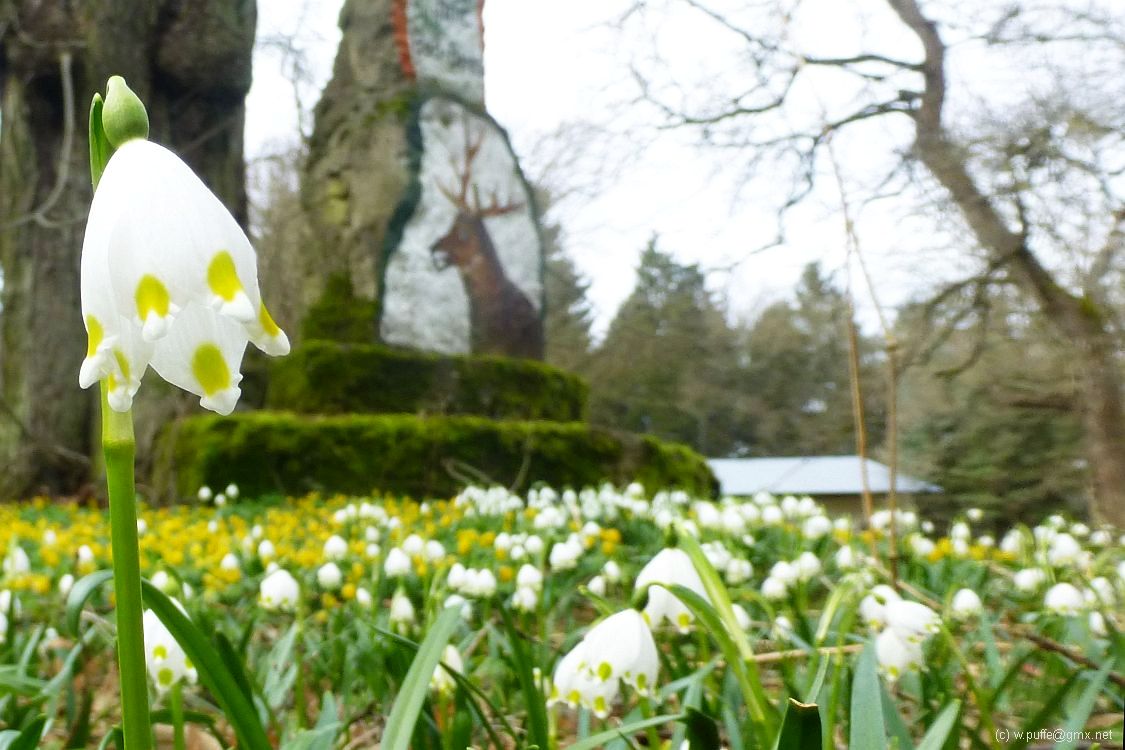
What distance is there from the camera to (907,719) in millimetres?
1655

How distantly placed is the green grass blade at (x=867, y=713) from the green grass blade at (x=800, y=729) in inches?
5.1

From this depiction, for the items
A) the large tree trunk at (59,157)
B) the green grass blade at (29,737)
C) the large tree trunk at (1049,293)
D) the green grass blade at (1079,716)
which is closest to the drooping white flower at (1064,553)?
the green grass blade at (1079,716)

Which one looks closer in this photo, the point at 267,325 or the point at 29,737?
the point at 267,325

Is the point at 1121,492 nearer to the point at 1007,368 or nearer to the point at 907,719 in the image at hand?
the point at 1007,368

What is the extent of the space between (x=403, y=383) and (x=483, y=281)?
1.23m

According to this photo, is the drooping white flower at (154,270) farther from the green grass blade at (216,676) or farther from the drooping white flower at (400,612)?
the drooping white flower at (400,612)

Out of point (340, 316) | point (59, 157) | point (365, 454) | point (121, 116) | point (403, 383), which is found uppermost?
point (59, 157)

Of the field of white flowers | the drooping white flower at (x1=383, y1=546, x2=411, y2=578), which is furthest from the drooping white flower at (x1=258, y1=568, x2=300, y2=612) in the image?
the drooping white flower at (x1=383, y1=546, x2=411, y2=578)

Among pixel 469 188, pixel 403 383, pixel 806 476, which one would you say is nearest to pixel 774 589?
pixel 403 383

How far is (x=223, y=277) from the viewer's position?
53 cm

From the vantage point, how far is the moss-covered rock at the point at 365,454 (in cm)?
597

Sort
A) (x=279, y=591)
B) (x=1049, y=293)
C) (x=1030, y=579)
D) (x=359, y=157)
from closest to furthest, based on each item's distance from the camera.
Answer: (x=279, y=591)
(x=1030, y=579)
(x=359, y=157)
(x=1049, y=293)

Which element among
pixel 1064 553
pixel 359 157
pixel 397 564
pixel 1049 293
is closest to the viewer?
pixel 397 564

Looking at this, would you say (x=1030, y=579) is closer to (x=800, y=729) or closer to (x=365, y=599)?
(x=365, y=599)
